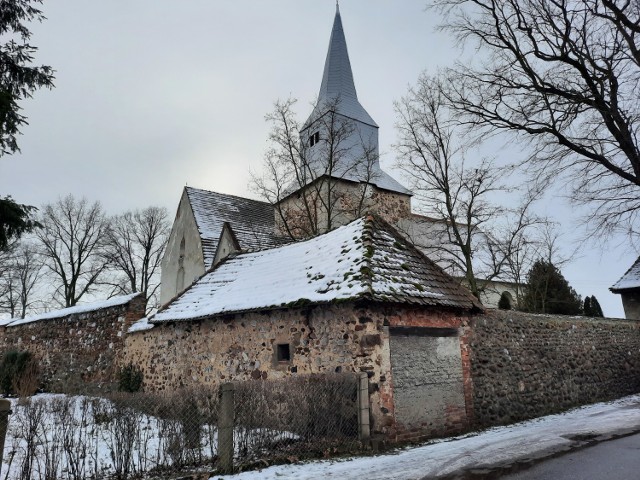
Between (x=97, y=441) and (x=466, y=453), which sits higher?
(x=97, y=441)

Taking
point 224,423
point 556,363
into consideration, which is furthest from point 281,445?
point 556,363

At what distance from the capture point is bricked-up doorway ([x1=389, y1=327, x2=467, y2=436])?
863cm

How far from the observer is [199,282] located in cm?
1394

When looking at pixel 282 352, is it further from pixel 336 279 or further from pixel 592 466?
pixel 592 466

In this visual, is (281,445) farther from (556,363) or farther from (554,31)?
(554,31)

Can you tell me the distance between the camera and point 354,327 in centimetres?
866

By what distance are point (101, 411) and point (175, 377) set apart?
5974 mm

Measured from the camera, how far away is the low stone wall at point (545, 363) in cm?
1063

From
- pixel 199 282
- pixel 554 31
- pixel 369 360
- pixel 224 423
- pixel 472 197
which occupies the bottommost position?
pixel 224 423

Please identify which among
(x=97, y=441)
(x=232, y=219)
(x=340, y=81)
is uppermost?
(x=340, y=81)

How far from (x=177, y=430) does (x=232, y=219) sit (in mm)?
17027

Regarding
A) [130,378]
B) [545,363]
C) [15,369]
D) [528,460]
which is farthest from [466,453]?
[15,369]

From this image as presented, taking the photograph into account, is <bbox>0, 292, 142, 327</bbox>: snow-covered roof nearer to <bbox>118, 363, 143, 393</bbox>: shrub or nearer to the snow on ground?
<bbox>118, 363, 143, 393</bbox>: shrub

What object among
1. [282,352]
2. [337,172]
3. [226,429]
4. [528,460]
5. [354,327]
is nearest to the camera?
[226,429]
